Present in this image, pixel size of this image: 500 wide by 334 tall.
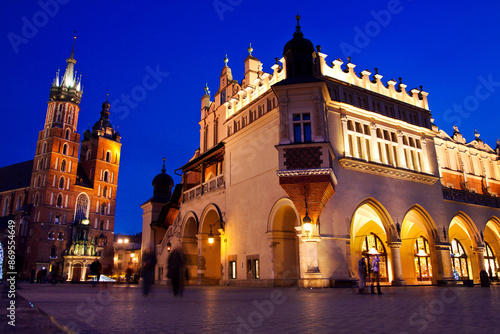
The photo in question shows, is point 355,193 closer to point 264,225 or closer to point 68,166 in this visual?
point 264,225

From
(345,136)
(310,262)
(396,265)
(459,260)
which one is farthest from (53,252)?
(459,260)

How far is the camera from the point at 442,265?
25.2 metres

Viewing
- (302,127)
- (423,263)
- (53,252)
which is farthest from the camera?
(53,252)

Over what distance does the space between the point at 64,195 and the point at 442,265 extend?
245ft

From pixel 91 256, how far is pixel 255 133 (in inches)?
2582

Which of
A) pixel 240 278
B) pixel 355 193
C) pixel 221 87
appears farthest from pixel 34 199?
pixel 355 193

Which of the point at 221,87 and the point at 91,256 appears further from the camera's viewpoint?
the point at 91,256

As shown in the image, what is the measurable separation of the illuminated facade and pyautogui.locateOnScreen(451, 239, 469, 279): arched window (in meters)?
66.8

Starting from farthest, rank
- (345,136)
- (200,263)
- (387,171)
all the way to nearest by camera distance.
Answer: (200,263)
(387,171)
(345,136)

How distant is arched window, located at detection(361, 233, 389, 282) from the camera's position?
90.8 feet

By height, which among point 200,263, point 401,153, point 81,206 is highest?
point 81,206

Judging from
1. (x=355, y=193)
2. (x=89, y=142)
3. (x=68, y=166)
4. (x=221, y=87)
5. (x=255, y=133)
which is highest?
(x=89, y=142)

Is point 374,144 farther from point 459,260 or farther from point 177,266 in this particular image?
point 177,266

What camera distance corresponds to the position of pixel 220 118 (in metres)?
33.3
